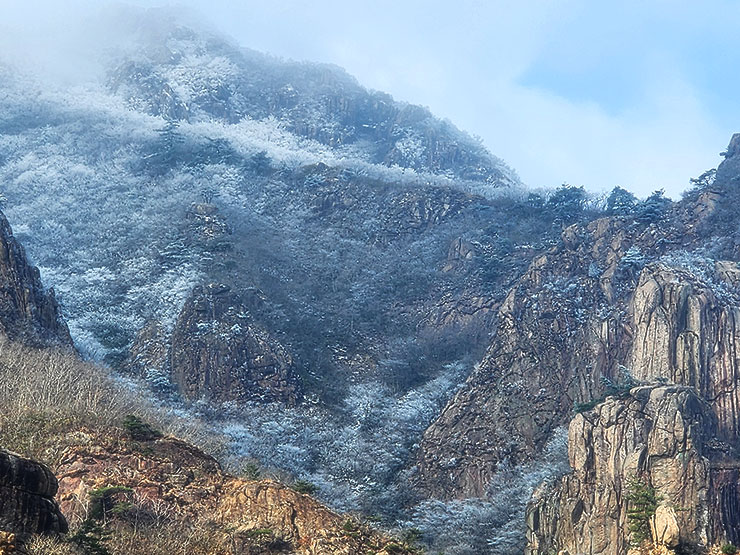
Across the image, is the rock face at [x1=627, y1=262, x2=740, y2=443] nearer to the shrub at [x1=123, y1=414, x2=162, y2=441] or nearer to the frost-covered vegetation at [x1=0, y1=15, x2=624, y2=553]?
the frost-covered vegetation at [x1=0, y1=15, x2=624, y2=553]

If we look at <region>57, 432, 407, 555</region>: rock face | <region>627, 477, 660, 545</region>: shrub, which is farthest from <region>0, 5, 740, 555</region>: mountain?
<region>627, 477, 660, 545</region>: shrub

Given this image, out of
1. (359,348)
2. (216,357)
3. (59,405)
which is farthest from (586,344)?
(59,405)

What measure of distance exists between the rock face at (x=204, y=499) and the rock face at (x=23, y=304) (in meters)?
21.0

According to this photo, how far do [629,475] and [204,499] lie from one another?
84.3ft

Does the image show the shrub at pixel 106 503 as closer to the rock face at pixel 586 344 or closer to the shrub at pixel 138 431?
the shrub at pixel 138 431

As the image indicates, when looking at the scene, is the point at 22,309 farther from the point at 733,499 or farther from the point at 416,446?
the point at 733,499

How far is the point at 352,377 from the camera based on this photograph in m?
71.8

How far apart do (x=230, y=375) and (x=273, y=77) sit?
99844mm

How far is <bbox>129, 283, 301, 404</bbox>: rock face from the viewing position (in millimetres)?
66375

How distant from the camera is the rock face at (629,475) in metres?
47.1

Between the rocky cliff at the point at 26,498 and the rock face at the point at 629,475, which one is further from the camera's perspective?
the rock face at the point at 629,475

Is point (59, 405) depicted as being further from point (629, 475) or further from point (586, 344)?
point (586, 344)

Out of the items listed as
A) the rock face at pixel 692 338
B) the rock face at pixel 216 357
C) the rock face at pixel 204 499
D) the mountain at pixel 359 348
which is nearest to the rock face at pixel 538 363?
the mountain at pixel 359 348

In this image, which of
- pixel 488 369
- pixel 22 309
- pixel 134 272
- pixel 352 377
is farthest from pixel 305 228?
pixel 22 309
